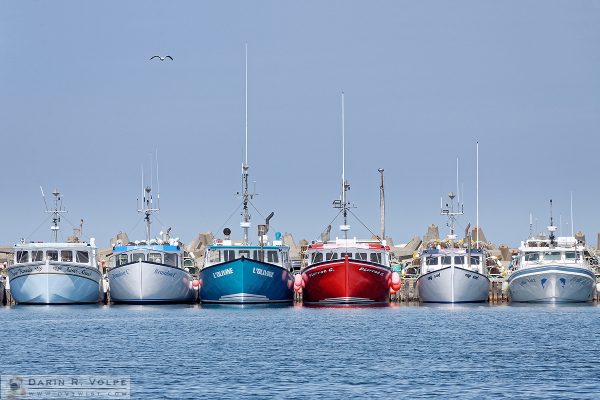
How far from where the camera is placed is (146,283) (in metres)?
93.6

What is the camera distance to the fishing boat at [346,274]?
90938 mm

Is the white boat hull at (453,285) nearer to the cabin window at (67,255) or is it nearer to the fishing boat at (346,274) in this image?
the fishing boat at (346,274)

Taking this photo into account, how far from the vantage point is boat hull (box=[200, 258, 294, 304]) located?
90.4 meters

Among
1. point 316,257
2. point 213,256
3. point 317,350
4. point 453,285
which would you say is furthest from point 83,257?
point 317,350

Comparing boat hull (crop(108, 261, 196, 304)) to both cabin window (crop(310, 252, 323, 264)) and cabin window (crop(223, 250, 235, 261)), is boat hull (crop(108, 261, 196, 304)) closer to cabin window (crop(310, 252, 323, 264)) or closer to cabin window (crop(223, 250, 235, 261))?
cabin window (crop(223, 250, 235, 261))

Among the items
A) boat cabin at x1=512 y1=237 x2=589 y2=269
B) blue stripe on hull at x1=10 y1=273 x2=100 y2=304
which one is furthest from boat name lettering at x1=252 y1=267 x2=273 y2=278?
boat cabin at x1=512 y1=237 x2=589 y2=269

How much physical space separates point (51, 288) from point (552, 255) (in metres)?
32.5

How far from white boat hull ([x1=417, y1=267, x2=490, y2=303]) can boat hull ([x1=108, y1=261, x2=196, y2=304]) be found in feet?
53.4

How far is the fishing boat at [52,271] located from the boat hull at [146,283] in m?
2.04

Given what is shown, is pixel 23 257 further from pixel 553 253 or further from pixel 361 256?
pixel 553 253

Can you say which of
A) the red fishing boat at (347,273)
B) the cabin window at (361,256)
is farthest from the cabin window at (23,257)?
the cabin window at (361,256)

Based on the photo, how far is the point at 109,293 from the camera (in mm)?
100062

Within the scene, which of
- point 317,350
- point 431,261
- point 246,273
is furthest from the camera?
point 431,261

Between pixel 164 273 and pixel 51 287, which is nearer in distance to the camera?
pixel 51 287
